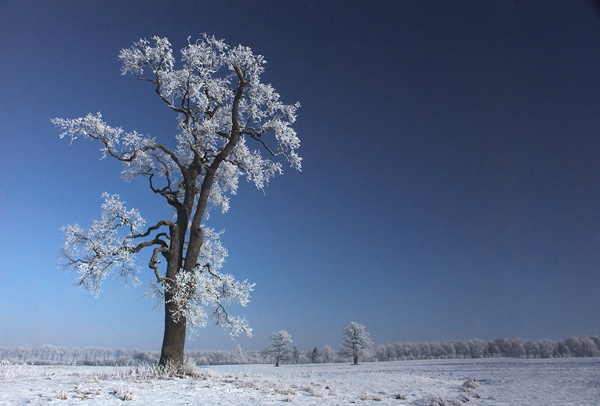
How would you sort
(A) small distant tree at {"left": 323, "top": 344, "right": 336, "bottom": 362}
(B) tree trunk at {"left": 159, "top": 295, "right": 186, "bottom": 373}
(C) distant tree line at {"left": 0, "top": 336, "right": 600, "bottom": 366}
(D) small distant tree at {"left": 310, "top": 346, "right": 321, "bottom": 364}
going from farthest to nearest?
(A) small distant tree at {"left": 323, "top": 344, "right": 336, "bottom": 362}
(D) small distant tree at {"left": 310, "top": 346, "right": 321, "bottom": 364}
(C) distant tree line at {"left": 0, "top": 336, "right": 600, "bottom": 366}
(B) tree trunk at {"left": 159, "top": 295, "right": 186, "bottom": 373}

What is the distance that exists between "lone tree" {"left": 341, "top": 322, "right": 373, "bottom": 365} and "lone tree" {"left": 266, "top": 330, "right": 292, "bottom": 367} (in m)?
16.1

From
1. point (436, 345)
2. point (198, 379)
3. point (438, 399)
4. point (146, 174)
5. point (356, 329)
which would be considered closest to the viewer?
point (438, 399)

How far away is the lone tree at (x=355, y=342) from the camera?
245ft

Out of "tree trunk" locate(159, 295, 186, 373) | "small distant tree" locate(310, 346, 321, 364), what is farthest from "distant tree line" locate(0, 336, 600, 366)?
"tree trunk" locate(159, 295, 186, 373)

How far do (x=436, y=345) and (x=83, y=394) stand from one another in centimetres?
14144

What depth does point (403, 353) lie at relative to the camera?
12794 centimetres

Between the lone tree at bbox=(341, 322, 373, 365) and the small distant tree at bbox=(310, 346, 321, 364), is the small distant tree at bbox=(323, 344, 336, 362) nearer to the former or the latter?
the small distant tree at bbox=(310, 346, 321, 364)

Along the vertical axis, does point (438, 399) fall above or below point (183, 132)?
below

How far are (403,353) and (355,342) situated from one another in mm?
65139

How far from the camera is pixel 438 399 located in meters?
8.51

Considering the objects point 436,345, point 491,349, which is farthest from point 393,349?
point 491,349

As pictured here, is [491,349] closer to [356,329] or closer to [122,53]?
[356,329]

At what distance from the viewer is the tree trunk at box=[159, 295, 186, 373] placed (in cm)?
993

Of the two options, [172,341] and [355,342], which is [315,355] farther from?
[172,341]
